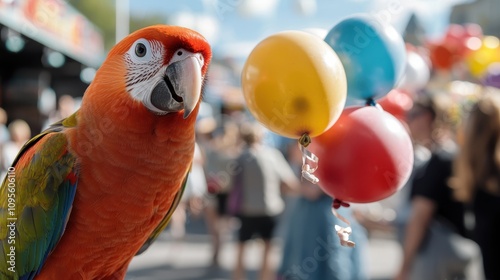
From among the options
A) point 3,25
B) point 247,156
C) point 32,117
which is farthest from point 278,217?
point 32,117

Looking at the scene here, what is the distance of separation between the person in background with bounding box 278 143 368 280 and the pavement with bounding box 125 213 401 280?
93.6 inches

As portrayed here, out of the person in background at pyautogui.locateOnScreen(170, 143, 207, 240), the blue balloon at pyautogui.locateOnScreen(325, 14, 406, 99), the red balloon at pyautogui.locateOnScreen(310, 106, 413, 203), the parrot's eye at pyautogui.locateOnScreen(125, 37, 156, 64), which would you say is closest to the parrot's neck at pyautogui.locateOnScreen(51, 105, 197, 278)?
the parrot's eye at pyautogui.locateOnScreen(125, 37, 156, 64)

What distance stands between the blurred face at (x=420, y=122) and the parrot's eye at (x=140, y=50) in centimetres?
224

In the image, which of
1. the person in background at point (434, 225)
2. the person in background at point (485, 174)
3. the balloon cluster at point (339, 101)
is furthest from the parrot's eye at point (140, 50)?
the person in background at point (434, 225)

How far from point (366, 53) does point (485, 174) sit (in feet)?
4.70

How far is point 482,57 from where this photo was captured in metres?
5.22

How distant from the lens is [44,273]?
1.37 metres

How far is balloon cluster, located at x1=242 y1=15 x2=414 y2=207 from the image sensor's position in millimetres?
1247

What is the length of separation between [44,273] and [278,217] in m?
3.42

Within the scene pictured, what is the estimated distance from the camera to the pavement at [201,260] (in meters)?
5.35

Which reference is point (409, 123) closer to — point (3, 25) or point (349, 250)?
point (349, 250)

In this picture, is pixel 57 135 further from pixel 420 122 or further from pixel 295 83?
pixel 420 122

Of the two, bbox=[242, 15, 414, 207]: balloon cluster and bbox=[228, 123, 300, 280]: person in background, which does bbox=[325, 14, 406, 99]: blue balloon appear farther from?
bbox=[228, 123, 300, 280]: person in background

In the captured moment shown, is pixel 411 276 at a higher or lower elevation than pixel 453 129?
lower
